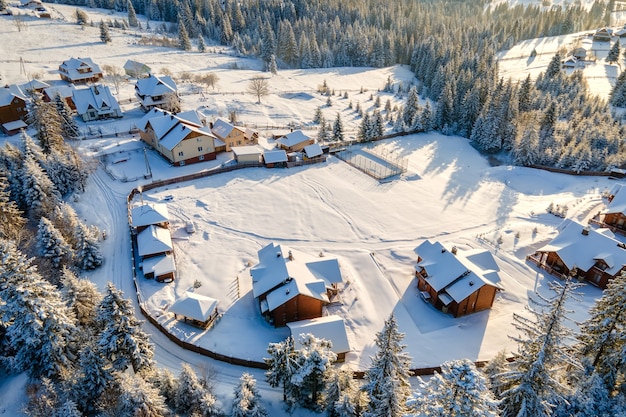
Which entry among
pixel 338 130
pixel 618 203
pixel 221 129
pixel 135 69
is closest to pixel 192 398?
pixel 221 129

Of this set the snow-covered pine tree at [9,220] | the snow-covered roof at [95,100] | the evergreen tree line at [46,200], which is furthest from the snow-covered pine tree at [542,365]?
the snow-covered roof at [95,100]

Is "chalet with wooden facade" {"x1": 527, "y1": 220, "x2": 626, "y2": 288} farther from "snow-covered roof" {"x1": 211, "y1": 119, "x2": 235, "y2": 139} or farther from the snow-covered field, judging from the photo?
"snow-covered roof" {"x1": 211, "y1": 119, "x2": 235, "y2": 139}

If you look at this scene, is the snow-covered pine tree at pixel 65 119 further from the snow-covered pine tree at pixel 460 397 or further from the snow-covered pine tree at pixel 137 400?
the snow-covered pine tree at pixel 460 397

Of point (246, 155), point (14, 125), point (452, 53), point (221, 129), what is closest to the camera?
point (246, 155)

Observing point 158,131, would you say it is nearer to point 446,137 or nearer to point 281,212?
point 281,212

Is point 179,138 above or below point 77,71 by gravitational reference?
below

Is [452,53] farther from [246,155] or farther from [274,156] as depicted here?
[246,155]

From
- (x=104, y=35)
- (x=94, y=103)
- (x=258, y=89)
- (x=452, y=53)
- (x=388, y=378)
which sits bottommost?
(x=388, y=378)
